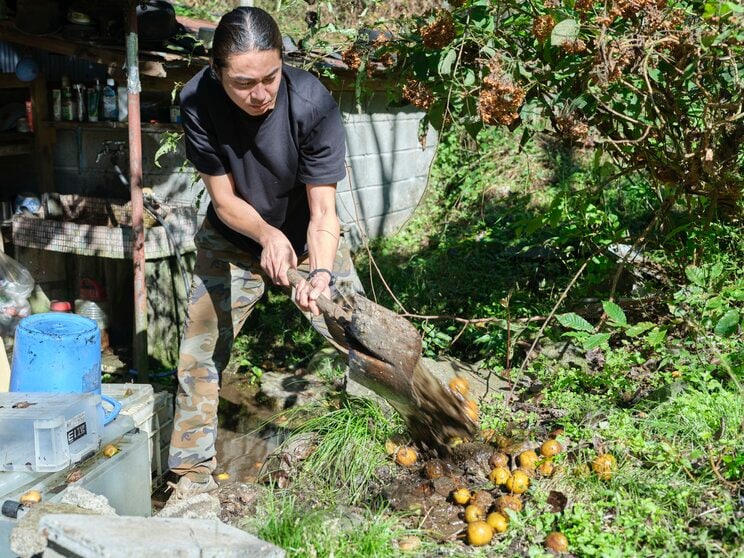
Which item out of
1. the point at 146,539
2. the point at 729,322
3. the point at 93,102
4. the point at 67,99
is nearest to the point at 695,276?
the point at 729,322

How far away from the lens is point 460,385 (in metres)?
4.12

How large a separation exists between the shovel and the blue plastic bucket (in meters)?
1.09

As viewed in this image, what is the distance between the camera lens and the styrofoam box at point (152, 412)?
3.81 metres

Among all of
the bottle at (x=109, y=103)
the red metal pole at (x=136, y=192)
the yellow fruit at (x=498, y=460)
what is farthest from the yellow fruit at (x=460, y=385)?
the bottle at (x=109, y=103)

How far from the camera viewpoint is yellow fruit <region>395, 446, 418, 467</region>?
350cm

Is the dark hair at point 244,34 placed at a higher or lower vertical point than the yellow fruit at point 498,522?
higher

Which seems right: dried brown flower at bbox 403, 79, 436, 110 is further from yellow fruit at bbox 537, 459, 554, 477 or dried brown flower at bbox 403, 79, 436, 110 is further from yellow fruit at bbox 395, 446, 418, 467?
yellow fruit at bbox 537, 459, 554, 477

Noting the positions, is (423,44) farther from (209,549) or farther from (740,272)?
(209,549)

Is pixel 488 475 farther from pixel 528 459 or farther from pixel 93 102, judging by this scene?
pixel 93 102

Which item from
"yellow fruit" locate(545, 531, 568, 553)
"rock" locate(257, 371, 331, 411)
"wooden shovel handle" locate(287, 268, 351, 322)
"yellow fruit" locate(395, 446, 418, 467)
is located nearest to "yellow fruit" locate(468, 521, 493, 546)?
"yellow fruit" locate(545, 531, 568, 553)

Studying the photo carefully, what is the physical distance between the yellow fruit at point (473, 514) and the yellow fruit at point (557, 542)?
301 mm

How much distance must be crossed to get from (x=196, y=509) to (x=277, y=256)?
1.08 m

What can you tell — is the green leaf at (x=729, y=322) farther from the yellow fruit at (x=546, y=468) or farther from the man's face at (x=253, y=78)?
the man's face at (x=253, y=78)

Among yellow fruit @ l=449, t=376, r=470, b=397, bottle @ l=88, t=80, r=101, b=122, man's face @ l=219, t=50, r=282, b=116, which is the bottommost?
yellow fruit @ l=449, t=376, r=470, b=397
